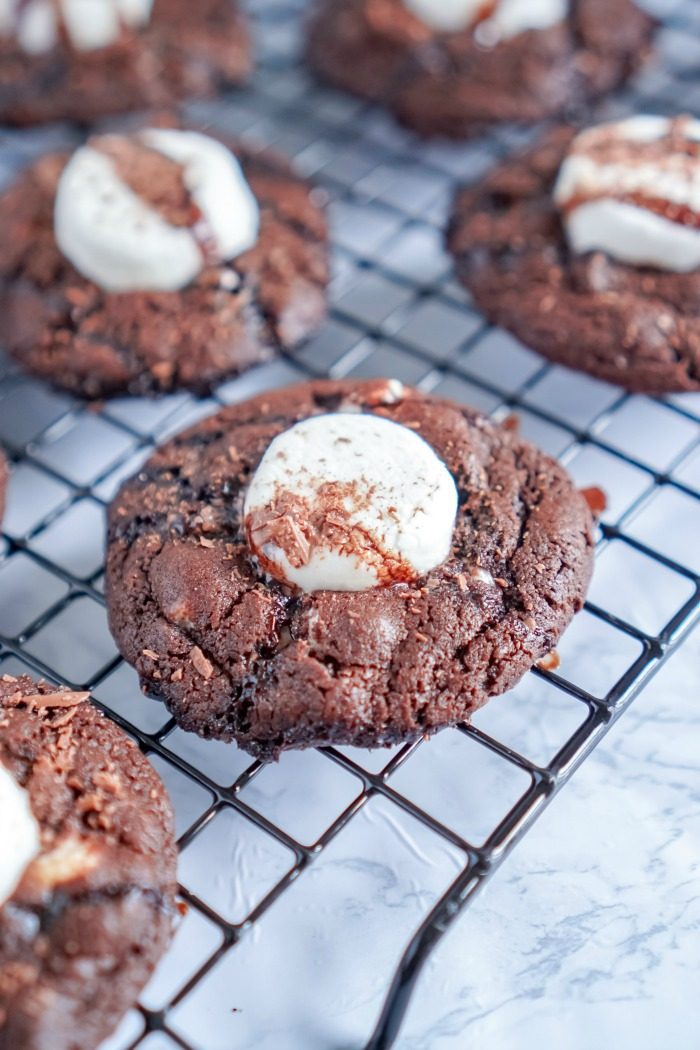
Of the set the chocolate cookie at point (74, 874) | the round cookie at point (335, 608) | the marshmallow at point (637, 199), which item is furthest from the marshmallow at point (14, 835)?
the marshmallow at point (637, 199)

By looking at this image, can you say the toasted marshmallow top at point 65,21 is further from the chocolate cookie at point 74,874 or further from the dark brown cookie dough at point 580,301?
the chocolate cookie at point 74,874

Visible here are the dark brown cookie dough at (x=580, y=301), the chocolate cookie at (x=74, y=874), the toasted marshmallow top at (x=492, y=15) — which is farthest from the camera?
the toasted marshmallow top at (x=492, y=15)

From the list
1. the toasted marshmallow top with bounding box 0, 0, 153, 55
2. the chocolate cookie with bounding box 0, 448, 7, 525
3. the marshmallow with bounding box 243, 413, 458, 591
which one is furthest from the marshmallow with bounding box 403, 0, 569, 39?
the chocolate cookie with bounding box 0, 448, 7, 525

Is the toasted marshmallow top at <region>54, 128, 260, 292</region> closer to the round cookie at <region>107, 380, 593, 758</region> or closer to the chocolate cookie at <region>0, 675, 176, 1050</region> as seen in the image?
the round cookie at <region>107, 380, 593, 758</region>

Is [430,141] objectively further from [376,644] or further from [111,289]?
[376,644]

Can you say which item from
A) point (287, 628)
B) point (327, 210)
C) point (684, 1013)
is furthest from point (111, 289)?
point (684, 1013)
